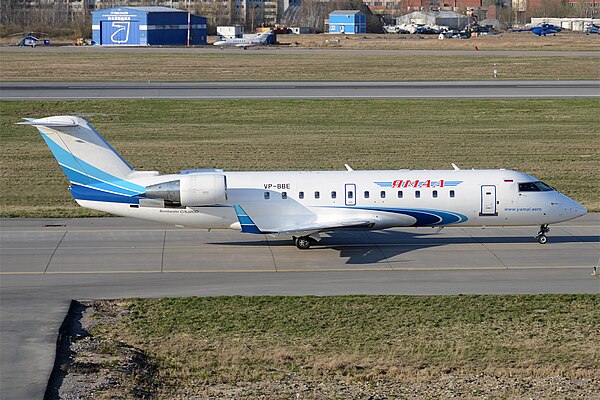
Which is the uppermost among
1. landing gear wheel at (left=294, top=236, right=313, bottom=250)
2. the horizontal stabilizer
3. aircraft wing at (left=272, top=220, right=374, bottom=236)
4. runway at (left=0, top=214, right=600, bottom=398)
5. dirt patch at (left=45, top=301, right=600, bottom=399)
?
the horizontal stabilizer

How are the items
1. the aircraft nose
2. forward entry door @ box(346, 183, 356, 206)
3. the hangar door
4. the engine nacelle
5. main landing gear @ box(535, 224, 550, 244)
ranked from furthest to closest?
the hangar door < main landing gear @ box(535, 224, 550, 244) < the aircraft nose < forward entry door @ box(346, 183, 356, 206) < the engine nacelle

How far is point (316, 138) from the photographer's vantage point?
59875 millimetres

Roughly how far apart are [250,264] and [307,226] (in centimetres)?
246

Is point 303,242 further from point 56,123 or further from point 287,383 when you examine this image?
point 287,383

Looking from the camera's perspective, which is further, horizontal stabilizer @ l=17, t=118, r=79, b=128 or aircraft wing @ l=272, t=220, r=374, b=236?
aircraft wing @ l=272, t=220, r=374, b=236

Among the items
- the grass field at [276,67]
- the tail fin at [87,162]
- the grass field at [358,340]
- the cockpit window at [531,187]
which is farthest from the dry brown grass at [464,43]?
the grass field at [358,340]

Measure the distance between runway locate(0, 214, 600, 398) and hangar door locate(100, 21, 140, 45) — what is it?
4483 inches

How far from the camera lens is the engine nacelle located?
33.1m

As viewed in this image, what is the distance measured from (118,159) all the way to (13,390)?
14.3 m

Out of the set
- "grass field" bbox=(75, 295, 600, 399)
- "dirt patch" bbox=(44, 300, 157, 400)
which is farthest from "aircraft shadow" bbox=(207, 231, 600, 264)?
"dirt patch" bbox=(44, 300, 157, 400)

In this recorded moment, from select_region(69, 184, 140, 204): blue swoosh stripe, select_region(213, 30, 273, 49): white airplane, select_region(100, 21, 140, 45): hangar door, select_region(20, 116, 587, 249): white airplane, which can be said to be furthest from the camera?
select_region(213, 30, 273, 49): white airplane

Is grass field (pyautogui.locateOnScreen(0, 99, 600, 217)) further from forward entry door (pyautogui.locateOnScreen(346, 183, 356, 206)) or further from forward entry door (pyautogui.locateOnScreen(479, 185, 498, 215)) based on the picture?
forward entry door (pyautogui.locateOnScreen(346, 183, 356, 206))

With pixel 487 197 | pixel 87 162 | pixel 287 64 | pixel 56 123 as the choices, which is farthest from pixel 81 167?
pixel 287 64

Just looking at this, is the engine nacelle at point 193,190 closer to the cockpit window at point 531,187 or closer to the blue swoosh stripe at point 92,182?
the blue swoosh stripe at point 92,182
